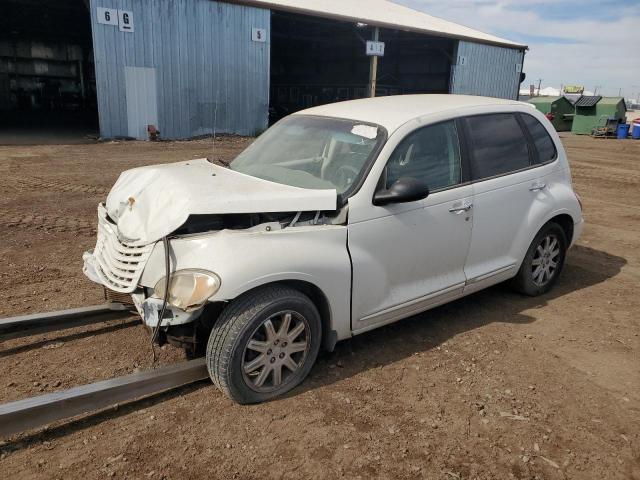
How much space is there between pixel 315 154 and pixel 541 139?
92.1 inches

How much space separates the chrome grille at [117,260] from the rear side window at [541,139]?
3.59 m

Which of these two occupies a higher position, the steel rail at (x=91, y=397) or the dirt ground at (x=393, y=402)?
the steel rail at (x=91, y=397)

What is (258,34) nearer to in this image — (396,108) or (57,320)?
(396,108)

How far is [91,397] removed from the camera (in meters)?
2.88

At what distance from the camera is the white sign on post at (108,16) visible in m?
16.4

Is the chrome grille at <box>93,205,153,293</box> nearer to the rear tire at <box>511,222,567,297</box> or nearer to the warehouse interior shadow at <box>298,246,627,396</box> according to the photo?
the warehouse interior shadow at <box>298,246,627,396</box>

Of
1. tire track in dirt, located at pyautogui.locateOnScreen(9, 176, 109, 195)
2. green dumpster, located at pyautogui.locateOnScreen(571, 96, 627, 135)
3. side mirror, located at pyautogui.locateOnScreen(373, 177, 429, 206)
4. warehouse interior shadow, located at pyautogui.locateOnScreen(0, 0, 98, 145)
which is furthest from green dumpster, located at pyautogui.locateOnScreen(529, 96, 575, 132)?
side mirror, located at pyautogui.locateOnScreen(373, 177, 429, 206)

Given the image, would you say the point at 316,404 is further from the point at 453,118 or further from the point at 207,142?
the point at 207,142

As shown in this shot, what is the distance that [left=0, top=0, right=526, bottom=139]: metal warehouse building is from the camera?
57.5 ft

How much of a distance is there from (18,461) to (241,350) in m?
1.26

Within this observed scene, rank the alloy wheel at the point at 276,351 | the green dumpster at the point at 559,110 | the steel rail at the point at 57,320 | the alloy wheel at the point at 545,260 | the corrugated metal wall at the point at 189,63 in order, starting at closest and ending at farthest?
the alloy wheel at the point at 276,351
the steel rail at the point at 57,320
the alloy wheel at the point at 545,260
the corrugated metal wall at the point at 189,63
the green dumpster at the point at 559,110

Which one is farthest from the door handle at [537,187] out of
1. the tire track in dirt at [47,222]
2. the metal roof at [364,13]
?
the metal roof at [364,13]

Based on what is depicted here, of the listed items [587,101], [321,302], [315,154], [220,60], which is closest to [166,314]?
[321,302]

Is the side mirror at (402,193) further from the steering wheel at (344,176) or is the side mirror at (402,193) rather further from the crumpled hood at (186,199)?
the crumpled hood at (186,199)
